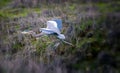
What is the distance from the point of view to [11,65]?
14.6ft

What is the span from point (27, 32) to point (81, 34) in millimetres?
1083

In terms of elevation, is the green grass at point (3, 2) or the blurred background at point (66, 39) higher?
the green grass at point (3, 2)

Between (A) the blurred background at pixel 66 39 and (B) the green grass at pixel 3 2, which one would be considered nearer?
(A) the blurred background at pixel 66 39

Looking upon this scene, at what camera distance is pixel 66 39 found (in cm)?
540

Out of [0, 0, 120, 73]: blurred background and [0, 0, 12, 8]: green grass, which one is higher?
[0, 0, 12, 8]: green grass

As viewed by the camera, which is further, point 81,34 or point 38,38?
point 38,38

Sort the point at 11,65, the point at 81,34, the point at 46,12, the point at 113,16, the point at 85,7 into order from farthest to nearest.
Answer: the point at 46,12 → the point at 81,34 → the point at 11,65 → the point at 85,7 → the point at 113,16

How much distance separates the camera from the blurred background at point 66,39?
152 inches

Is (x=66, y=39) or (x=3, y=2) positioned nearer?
(x=66, y=39)

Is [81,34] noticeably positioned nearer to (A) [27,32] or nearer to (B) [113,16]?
(A) [27,32]

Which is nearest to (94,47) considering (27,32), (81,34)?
(81,34)

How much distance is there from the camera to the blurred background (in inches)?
152

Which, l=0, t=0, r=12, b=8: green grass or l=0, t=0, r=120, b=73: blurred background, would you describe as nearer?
l=0, t=0, r=120, b=73: blurred background

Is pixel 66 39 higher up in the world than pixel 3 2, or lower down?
lower down
